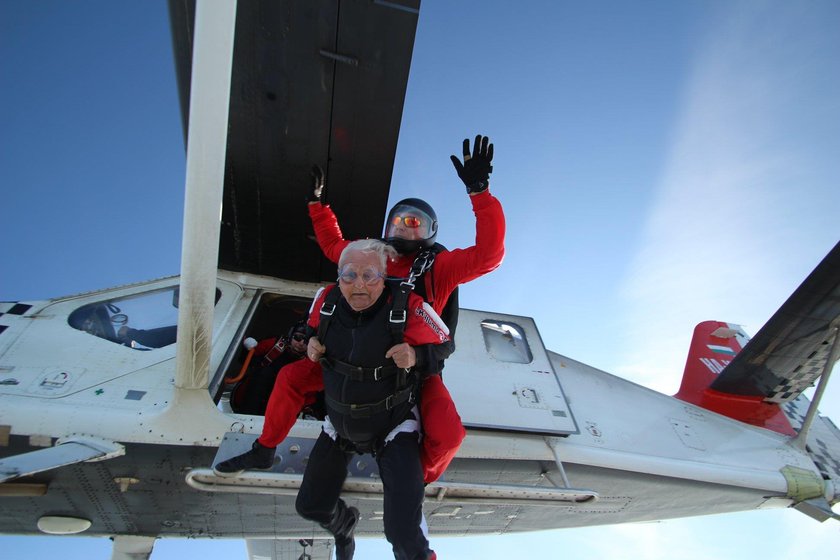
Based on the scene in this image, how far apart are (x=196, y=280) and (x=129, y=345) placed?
6.14ft

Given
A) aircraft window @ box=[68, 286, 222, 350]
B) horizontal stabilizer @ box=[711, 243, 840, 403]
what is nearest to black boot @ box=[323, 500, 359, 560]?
aircraft window @ box=[68, 286, 222, 350]

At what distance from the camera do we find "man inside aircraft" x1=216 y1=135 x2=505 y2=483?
2.56 meters

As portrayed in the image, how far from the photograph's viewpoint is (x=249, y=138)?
12.4 feet

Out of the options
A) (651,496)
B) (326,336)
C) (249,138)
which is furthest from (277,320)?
(651,496)

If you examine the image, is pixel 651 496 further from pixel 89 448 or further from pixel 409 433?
pixel 89 448

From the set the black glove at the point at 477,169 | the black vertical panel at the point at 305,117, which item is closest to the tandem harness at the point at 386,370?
the black glove at the point at 477,169

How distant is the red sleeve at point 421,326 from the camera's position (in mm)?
2418

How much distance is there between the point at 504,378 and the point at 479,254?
195cm

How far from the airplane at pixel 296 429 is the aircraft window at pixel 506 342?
2cm

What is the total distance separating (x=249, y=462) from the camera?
2.67 metres

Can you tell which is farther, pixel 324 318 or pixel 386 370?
pixel 324 318

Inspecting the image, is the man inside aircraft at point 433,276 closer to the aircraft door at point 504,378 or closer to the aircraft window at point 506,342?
the aircraft door at point 504,378

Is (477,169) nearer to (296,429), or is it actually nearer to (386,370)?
(386,370)

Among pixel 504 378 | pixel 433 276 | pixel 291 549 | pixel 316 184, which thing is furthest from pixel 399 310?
pixel 291 549
